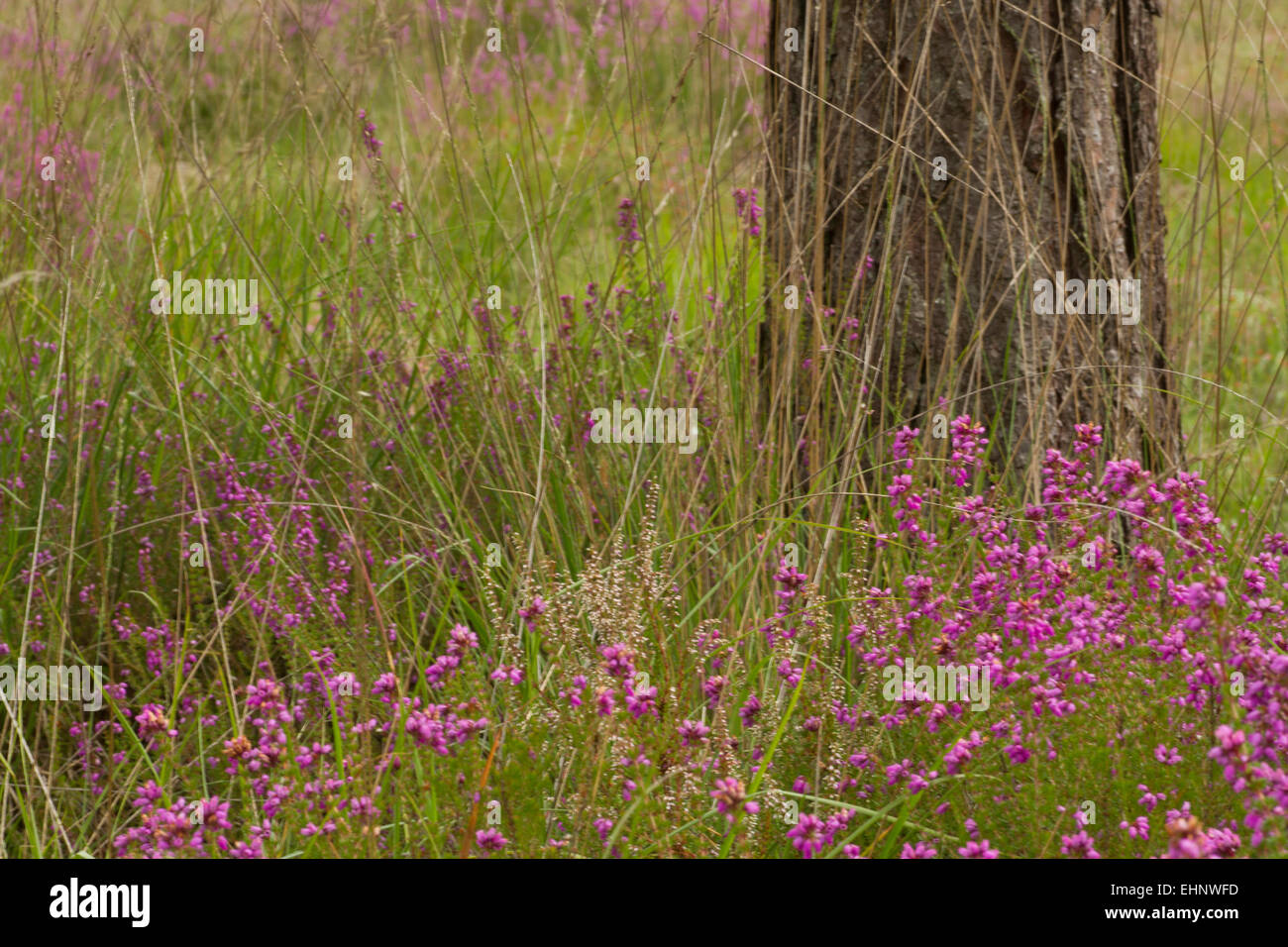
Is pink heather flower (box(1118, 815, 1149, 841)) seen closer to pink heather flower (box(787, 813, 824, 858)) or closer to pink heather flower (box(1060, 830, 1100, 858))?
pink heather flower (box(1060, 830, 1100, 858))

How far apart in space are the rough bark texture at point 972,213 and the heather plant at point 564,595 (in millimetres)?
86

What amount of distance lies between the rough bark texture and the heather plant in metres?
0.09

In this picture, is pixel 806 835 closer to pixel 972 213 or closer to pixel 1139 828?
pixel 1139 828

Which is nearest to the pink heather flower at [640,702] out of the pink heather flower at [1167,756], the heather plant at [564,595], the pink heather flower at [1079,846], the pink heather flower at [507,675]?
the heather plant at [564,595]

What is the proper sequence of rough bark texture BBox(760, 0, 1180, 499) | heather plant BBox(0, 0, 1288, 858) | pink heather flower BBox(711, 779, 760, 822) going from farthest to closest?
rough bark texture BBox(760, 0, 1180, 499) < heather plant BBox(0, 0, 1288, 858) < pink heather flower BBox(711, 779, 760, 822)

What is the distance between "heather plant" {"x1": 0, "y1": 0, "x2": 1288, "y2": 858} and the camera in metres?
1.60

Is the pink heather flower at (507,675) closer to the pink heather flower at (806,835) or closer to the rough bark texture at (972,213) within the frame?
the pink heather flower at (806,835)

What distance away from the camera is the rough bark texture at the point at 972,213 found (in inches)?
97.2

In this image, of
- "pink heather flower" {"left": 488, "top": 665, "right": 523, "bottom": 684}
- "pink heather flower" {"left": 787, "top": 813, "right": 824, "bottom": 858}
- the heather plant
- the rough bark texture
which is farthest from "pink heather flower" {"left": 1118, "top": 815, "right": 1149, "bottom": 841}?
the rough bark texture

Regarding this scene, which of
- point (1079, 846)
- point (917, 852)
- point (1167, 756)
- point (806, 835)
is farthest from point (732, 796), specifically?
point (1167, 756)

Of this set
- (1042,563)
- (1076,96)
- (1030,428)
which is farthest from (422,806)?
(1076,96)

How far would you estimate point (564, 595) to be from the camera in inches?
82.1
